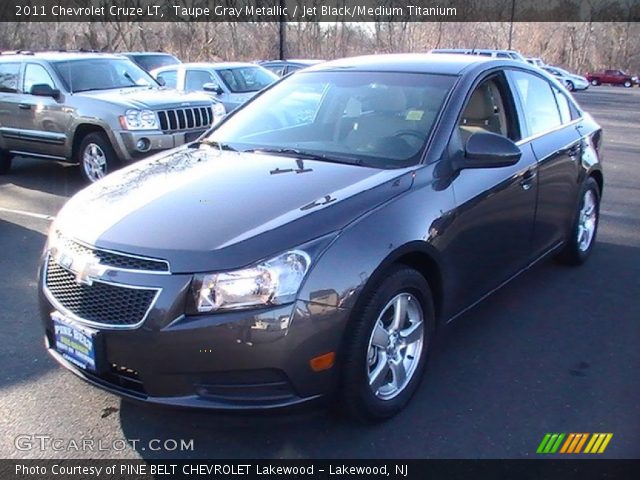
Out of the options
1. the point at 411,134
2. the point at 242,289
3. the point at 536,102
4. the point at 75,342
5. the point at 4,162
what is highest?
the point at 536,102

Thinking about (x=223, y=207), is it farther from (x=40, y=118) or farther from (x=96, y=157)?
(x=40, y=118)

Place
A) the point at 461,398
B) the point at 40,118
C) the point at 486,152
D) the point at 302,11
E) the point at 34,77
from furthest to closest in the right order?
the point at 302,11 < the point at 34,77 < the point at 40,118 < the point at 486,152 < the point at 461,398

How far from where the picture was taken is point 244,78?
42.6 feet

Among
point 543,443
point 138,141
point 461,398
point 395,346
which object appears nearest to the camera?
point 543,443

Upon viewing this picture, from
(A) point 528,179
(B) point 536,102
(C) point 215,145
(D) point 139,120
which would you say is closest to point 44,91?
(D) point 139,120

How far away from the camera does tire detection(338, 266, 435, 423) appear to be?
284cm

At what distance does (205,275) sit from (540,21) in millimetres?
72020

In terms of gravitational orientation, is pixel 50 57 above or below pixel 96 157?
above

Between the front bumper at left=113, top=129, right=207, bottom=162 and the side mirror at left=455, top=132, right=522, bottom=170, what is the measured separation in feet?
18.2

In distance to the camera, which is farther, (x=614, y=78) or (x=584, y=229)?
(x=614, y=78)

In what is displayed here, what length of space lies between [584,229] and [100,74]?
277 inches

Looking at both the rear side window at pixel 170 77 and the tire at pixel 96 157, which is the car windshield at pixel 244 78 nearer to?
the rear side window at pixel 170 77

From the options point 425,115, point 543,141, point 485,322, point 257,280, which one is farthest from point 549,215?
point 257,280

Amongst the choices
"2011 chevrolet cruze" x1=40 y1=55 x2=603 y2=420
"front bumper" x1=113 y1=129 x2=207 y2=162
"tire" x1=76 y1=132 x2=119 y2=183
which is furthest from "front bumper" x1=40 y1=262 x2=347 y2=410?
"tire" x1=76 y1=132 x2=119 y2=183
